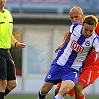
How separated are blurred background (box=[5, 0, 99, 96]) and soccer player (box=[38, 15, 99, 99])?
14.0 meters

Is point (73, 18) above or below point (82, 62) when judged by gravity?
above

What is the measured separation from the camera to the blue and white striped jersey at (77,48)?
11.1 metres

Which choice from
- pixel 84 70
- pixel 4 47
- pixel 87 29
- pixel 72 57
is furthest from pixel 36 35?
pixel 87 29

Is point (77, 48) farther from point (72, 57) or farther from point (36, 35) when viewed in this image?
point (36, 35)

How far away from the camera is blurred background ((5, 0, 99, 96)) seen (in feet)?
83.5

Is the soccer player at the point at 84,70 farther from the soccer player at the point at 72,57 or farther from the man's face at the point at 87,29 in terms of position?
the man's face at the point at 87,29

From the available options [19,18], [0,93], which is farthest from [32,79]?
[0,93]

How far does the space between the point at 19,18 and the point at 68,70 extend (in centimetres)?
1473

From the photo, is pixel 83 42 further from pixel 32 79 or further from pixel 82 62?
pixel 32 79

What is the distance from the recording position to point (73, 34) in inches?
441

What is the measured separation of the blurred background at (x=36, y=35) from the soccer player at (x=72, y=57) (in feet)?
45.8

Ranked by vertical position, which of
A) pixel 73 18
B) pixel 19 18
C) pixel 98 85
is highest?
pixel 73 18

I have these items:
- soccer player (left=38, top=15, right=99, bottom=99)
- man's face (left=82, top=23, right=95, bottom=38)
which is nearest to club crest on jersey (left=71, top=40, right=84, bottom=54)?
soccer player (left=38, top=15, right=99, bottom=99)

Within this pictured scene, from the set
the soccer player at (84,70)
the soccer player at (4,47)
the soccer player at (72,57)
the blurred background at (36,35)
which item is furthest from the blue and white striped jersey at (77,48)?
the blurred background at (36,35)
